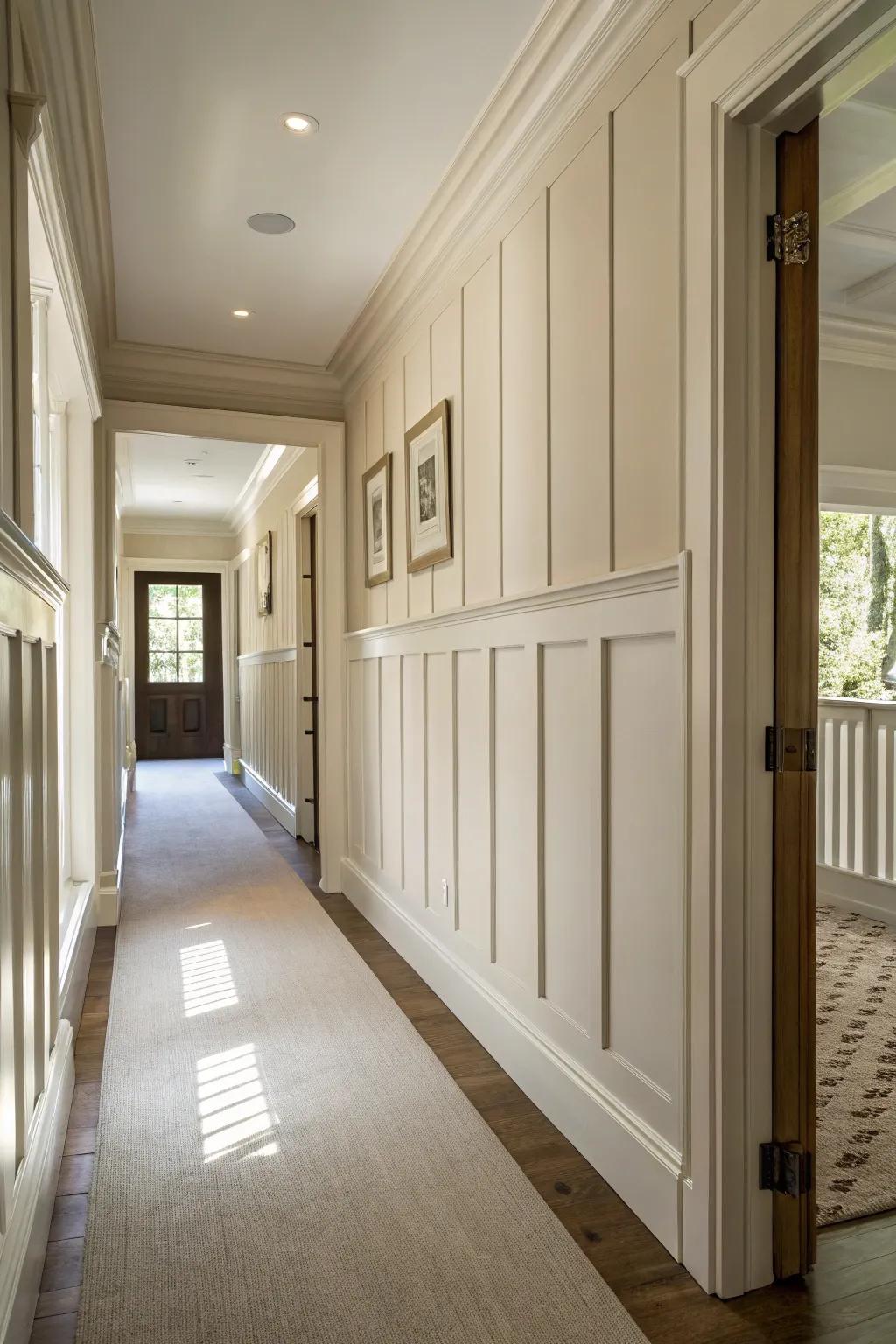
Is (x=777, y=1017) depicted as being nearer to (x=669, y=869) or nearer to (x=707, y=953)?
(x=707, y=953)

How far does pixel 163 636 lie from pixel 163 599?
47cm

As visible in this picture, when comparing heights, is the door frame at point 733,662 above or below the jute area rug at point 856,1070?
above

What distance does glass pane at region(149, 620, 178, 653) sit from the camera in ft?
36.7

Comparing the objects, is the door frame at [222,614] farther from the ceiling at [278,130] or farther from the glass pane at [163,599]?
the ceiling at [278,130]

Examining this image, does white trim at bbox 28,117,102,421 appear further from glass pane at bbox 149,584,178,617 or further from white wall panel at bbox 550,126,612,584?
glass pane at bbox 149,584,178,617

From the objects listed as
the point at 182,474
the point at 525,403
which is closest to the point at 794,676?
the point at 525,403

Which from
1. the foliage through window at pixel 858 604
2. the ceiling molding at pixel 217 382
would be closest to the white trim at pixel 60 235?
the ceiling molding at pixel 217 382

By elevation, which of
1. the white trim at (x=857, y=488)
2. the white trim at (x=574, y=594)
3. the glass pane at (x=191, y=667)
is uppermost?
the white trim at (x=857, y=488)

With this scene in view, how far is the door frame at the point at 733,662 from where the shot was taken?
157 cm

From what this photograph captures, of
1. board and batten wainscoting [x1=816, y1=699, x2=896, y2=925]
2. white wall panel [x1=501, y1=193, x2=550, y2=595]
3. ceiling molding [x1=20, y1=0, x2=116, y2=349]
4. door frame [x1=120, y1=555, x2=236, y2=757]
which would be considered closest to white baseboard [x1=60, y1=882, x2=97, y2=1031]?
white wall panel [x1=501, y1=193, x2=550, y2=595]

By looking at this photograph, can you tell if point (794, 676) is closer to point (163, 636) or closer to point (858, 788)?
point (858, 788)

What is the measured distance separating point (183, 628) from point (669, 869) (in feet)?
34.0

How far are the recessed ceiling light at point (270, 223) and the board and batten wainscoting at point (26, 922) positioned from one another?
1.63 m

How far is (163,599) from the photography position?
11.2 meters
